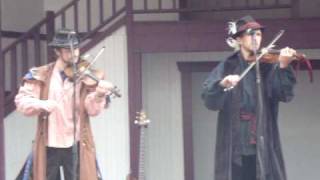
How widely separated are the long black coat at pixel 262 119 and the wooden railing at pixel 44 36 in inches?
119

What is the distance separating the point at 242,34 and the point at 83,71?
1.05 m

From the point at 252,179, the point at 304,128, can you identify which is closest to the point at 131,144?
the point at 304,128

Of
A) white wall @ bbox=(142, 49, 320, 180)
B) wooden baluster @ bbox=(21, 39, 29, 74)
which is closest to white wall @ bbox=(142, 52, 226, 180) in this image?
white wall @ bbox=(142, 49, 320, 180)

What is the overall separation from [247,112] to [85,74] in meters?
1.06

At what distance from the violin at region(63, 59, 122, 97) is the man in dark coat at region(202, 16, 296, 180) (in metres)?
0.69

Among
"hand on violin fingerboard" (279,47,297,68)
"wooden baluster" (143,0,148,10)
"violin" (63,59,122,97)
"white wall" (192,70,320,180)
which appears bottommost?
"white wall" (192,70,320,180)

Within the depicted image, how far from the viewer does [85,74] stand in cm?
571

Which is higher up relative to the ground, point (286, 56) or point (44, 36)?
point (44, 36)

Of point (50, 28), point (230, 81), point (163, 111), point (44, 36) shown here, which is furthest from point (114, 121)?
point (230, 81)

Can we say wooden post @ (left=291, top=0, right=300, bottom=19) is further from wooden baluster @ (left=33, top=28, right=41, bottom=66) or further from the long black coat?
the long black coat

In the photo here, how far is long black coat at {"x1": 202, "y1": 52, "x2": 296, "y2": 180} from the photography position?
17.6ft

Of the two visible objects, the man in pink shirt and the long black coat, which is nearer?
the long black coat

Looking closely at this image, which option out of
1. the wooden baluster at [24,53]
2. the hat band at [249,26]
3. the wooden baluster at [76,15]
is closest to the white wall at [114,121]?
the wooden baluster at [76,15]

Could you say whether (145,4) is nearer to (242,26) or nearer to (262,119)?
(242,26)
